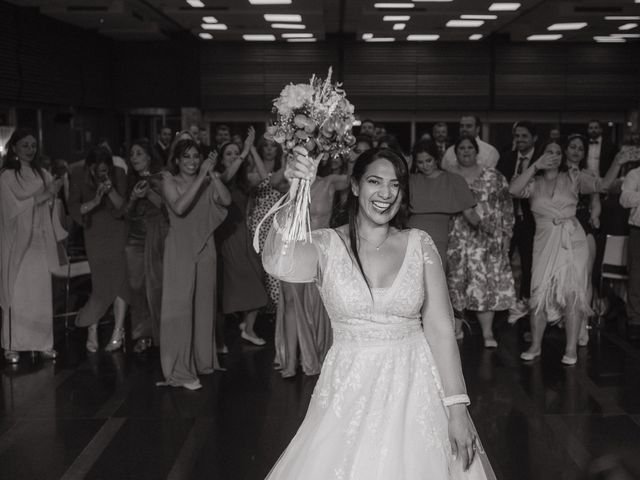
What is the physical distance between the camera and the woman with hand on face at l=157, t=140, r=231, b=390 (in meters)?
5.51

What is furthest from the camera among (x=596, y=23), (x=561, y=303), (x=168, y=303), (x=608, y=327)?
(x=596, y=23)

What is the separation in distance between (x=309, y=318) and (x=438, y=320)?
10.7 feet

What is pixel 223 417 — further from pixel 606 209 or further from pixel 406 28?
pixel 406 28

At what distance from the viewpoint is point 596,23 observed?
1183 centimetres

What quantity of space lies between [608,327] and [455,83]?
7.81m

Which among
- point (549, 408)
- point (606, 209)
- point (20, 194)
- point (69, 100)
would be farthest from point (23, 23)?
point (549, 408)

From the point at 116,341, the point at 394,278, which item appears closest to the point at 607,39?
the point at 116,341

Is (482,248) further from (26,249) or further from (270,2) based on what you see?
(270,2)

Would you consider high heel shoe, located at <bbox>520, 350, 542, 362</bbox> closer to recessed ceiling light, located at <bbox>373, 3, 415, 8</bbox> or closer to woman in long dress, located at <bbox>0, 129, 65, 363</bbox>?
woman in long dress, located at <bbox>0, 129, 65, 363</bbox>

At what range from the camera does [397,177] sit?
2639mm

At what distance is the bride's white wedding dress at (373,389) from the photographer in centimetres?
247

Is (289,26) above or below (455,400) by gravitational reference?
above

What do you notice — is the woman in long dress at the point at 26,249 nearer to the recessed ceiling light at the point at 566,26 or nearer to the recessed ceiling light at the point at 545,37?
the recessed ceiling light at the point at 566,26

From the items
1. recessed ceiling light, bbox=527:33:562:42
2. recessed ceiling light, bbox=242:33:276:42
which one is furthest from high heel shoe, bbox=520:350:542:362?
recessed ceiling light, bbox=242:33:276:42
